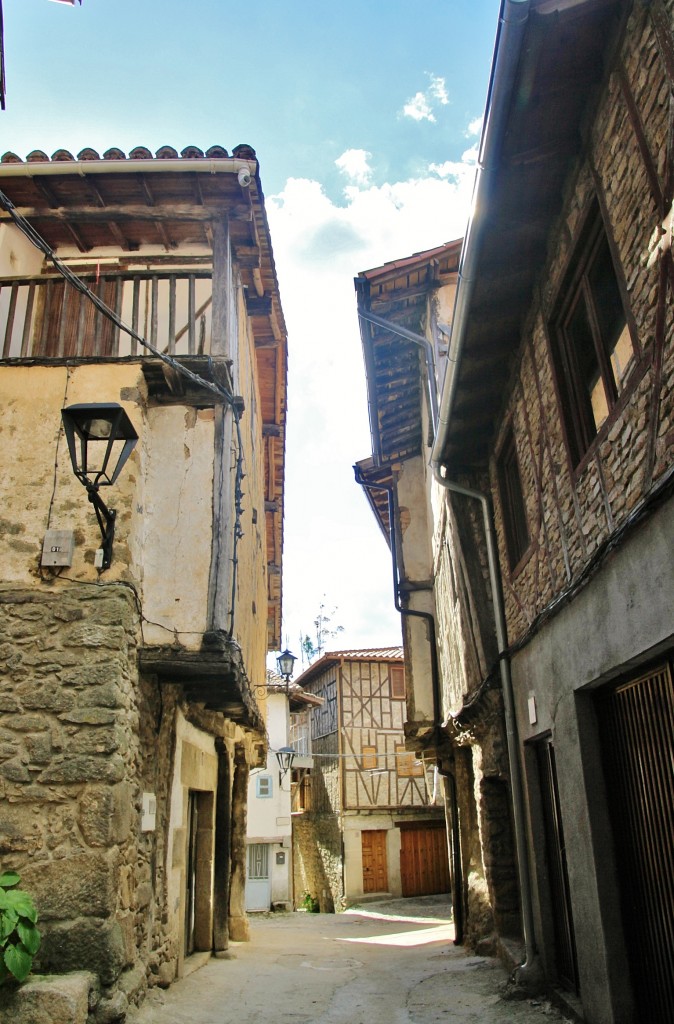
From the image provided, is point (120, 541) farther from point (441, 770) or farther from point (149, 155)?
point (441, 770)

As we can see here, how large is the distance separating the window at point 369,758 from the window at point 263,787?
3.02 meters

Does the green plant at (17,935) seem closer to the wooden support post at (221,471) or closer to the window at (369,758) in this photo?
the wooden support post at (221,471)

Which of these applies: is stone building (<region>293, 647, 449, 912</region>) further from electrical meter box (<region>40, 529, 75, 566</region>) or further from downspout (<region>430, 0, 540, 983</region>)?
electrical meter box (<region>40, 529, 75, 566</region>)

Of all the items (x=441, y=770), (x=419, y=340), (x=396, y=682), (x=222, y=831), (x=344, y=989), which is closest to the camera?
(x=344, y=989)

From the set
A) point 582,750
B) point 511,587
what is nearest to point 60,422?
point 511,587

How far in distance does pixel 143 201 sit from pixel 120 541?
132 inches

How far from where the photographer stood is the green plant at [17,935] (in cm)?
429

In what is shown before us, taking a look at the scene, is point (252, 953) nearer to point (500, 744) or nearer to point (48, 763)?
point (500, 744)

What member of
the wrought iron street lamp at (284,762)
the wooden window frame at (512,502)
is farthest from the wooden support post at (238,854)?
the wrought iron street lamp at (284,762)

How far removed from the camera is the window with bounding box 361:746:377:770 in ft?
75.3

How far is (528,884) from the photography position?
20.3ft

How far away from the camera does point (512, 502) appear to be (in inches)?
278

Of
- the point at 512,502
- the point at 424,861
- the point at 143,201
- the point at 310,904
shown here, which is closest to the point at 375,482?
the point at 512,502

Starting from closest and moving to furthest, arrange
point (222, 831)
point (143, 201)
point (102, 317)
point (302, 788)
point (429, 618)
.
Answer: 1. point (102, 317)
2. point (143, 201)
3. point (222, 831)
4. point (429, 618)
5. point (302, 788)
